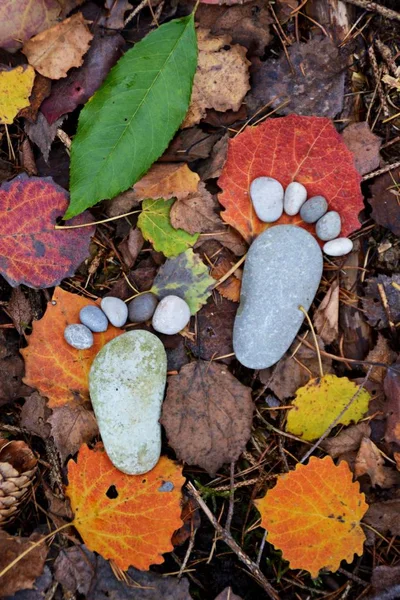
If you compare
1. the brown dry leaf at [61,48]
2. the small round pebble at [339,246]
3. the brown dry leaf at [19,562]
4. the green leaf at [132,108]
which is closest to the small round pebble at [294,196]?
the small round pebble at [339,246]

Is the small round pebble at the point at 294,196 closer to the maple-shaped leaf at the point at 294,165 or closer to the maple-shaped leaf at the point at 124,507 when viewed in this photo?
the maple-shaped leaf at the point at 294,165

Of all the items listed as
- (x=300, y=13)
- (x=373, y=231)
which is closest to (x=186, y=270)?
(x=373, y=231)

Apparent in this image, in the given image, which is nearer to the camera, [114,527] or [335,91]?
[114,527]

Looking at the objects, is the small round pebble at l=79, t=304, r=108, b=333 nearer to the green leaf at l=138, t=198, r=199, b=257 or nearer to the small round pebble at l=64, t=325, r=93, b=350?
the small round pebble at l=64, t=325, r=93, b=350

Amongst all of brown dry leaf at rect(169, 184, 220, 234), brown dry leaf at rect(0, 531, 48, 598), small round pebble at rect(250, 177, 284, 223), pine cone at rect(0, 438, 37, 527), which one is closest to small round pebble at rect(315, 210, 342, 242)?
small round pebble at rect(250, 177, 284, 223)

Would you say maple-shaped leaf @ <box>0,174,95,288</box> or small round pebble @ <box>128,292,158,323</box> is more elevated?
maple-shaped leaf @ <box>0,174,95,288</box>

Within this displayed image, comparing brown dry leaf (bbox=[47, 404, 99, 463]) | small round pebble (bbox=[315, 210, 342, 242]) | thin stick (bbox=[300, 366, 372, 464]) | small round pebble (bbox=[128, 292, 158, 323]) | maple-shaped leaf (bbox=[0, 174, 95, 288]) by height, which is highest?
maple-shaped leaf (bbox=[0, 174, 95, 288])

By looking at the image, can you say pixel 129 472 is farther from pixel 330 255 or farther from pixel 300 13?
pixel 300 13
